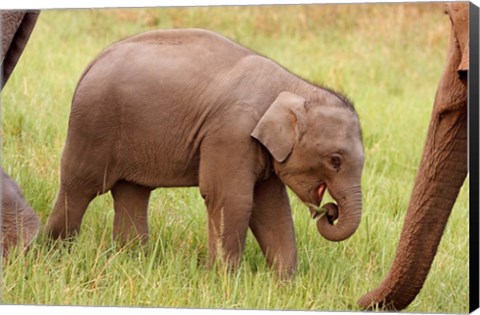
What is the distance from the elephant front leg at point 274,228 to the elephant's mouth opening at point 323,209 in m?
0.12

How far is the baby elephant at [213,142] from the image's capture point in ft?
12.4

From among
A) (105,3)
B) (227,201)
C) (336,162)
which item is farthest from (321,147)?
(105,3)

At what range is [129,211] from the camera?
4.08m

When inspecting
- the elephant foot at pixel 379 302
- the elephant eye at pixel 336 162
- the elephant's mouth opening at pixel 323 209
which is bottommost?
the elephant foot at pixel 379 302

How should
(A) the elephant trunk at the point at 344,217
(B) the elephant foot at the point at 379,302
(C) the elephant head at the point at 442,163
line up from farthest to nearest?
1. (A) the elephant trunk at the point at 344,217
2. (B) the elephant foot at the point at 379,302
3. (C) the elephant head at the point at 442,163

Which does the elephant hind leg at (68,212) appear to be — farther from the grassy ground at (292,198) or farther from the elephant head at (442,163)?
the elephant head at (442,163)

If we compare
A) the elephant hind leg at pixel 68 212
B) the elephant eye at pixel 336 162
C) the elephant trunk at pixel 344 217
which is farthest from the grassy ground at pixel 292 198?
the elephant eye at pixel 336 162

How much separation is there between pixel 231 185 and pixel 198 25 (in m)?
0.91

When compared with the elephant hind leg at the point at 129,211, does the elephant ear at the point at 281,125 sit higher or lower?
higher

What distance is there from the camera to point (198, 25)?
452 centimetres

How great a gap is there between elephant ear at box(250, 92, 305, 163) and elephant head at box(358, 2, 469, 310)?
579 millimetres

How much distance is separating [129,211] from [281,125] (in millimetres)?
601

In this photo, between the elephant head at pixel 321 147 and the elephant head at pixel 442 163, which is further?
the elephant head at pixel 321 147

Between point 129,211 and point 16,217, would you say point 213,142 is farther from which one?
point 16,217
